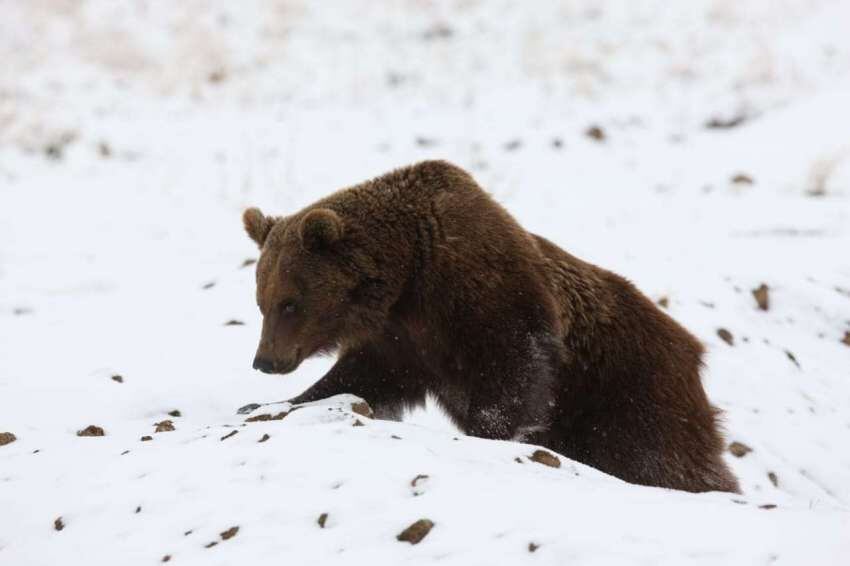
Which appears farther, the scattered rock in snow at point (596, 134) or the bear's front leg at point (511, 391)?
the scattered rock in snow at point (596, 134)

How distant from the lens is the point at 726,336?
23.3 feet

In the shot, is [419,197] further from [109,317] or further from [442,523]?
[109,317]

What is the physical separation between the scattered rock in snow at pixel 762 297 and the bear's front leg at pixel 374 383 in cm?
358

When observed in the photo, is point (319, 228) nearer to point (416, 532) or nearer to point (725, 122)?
point (416, 532)

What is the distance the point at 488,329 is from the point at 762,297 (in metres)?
3.80

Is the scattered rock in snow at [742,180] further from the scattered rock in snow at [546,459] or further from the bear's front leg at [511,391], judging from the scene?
the scattered rock in snow at [546,459]

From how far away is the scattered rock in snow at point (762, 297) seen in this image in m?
7.67

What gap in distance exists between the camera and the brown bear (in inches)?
188

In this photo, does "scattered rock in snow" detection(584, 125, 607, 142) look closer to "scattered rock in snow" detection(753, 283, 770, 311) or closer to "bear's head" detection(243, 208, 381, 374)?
"scattered rock in snow" detection(753, 283, 770, 311)

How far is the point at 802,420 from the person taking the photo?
21.3 ft

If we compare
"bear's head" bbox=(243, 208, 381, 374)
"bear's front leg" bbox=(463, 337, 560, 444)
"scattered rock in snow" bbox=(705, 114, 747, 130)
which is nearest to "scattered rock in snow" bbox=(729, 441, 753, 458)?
"bear's front leg" bbox=(463, 337, 560, 444)

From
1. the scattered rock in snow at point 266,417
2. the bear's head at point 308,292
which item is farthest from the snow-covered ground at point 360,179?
the bear's head at point 308,292

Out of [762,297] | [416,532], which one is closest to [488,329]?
[416,532]

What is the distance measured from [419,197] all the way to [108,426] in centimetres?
201
